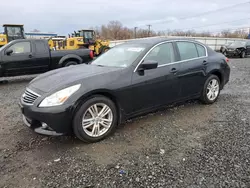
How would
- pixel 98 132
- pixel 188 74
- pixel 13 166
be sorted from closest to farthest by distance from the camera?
pixel 13 166 → pixel 98 132 → pixel 188 74

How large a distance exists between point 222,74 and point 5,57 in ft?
24.0

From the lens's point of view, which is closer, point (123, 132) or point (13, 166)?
point (13, 166)

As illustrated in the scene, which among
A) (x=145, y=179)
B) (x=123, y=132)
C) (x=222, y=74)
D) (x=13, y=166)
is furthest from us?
(x=222, y=74)

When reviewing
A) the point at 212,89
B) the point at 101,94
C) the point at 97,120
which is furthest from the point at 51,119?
the point at 212,89

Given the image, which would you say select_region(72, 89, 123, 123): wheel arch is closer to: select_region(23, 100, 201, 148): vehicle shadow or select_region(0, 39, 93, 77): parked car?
select_region(23, 100, 201, 148): vehicle shadow

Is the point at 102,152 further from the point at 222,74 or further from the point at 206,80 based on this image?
the point at 222,74

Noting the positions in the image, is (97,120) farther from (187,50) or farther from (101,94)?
(187,50)

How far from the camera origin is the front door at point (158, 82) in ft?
11.9

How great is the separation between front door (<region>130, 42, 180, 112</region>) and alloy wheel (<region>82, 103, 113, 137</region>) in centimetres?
52

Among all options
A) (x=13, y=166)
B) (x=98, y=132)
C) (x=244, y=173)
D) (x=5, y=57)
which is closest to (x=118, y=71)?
(x=98, y=132)

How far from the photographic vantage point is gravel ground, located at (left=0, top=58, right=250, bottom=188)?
7.96 ft

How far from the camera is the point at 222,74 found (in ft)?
16.8

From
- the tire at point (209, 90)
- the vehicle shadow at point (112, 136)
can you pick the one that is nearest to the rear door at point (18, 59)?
the vehicle shadow at point (112, 136)

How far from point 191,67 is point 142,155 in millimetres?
2310
